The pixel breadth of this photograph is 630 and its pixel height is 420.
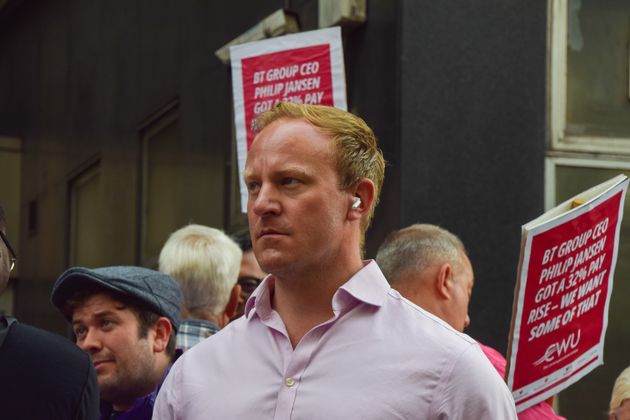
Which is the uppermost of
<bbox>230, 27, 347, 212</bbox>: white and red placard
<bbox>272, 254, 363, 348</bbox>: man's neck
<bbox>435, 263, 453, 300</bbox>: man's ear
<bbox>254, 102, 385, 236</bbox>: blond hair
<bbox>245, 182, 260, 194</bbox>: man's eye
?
<bbox>230, 27, 347, 212</bbox>: white and red placard

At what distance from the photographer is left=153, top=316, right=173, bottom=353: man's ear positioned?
499cm

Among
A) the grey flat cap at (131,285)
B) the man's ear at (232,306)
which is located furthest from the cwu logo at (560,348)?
the man's ear at (232,306)

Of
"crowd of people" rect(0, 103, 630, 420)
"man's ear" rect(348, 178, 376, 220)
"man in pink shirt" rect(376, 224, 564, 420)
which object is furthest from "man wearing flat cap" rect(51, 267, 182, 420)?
"man's ear" rect(348, 178, 376, 220)

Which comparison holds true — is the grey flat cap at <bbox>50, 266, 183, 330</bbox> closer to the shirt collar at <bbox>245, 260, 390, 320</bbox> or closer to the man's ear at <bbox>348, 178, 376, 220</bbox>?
the shirt collar at <bbox>245, 260, 390, 320</bbox>

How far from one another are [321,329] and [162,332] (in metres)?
1.69

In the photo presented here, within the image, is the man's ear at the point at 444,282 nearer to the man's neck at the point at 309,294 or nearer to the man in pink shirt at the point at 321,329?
the man in pink shirt at the point at 321,329

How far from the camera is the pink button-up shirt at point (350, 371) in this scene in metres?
3.29

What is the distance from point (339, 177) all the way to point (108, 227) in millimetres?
12939

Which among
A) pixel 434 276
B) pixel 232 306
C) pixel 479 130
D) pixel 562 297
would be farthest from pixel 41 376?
pixel 479 130

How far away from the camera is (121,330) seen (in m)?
4.91

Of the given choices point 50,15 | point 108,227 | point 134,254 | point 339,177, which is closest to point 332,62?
point 339,177

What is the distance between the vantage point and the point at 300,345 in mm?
3391

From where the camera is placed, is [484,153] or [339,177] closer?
[339,177]

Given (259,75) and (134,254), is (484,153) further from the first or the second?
(134,254)
